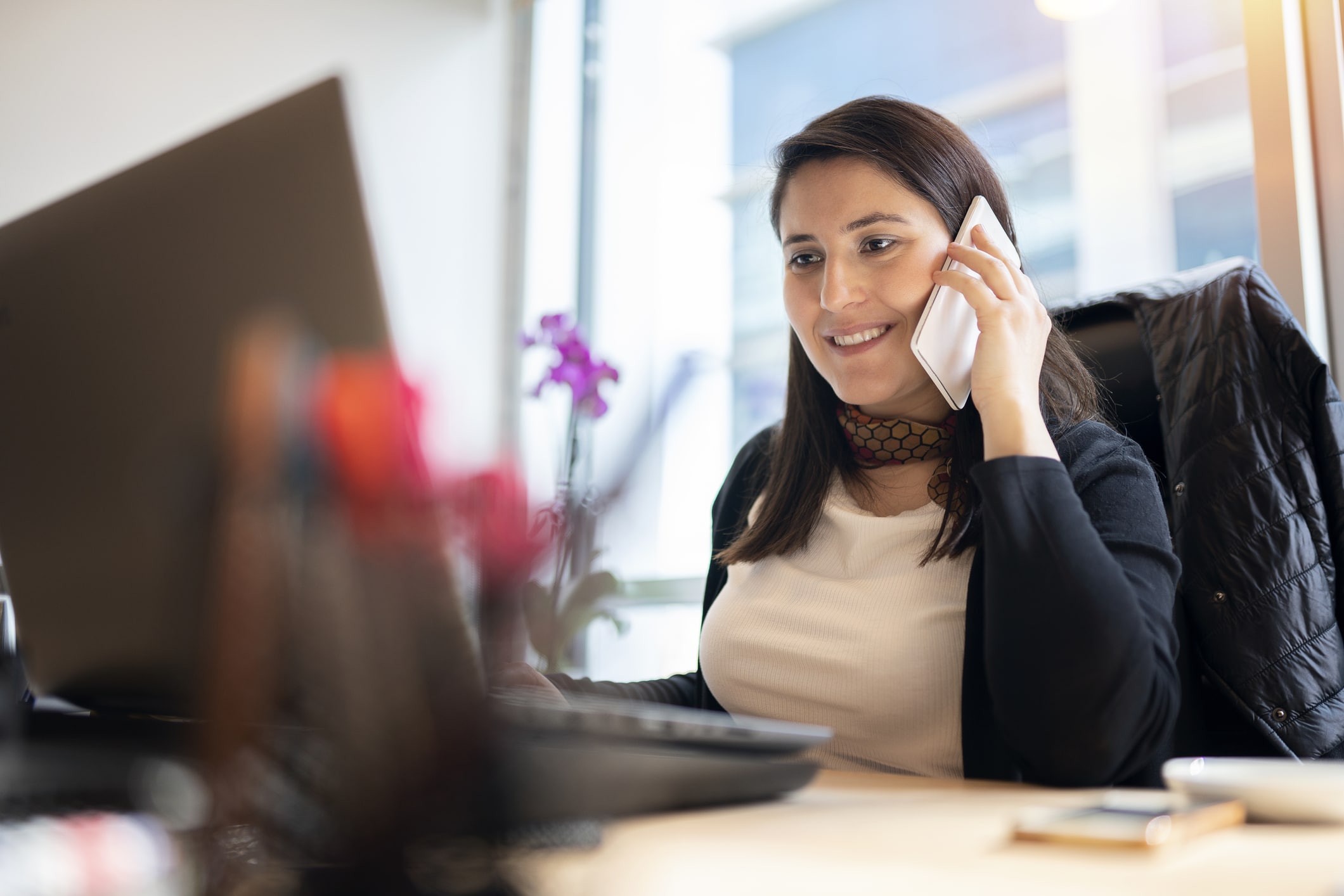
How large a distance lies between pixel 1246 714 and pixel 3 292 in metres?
1.26

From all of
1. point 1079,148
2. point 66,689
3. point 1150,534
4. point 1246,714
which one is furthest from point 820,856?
point 1079,148

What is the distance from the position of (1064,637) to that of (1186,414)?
57 cm

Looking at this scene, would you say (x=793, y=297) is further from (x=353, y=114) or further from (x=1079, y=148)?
(x=1079, y=148)

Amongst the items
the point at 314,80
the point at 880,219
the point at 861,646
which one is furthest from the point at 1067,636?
the point at 314,80

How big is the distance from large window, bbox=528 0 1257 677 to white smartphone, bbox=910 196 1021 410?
23 centimetres

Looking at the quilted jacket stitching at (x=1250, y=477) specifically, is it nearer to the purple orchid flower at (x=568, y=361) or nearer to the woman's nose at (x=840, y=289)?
the woman's nose at (x=840, y=289)

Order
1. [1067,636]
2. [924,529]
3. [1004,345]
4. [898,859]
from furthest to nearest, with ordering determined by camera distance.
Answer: [924,529], [1004,345], [1067,636], [898,859]

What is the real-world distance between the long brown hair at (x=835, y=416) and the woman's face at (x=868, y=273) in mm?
26

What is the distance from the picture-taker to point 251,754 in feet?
0.65

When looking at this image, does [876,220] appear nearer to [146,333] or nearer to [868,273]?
[868,273]

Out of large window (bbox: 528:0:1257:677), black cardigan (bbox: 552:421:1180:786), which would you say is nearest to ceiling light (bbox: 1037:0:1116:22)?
large window (bbox: 528:0:1257:677)

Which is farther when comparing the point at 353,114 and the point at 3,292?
the point at 3,292

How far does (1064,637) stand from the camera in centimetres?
82

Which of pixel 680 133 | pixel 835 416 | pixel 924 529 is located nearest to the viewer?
pixel 924 529
